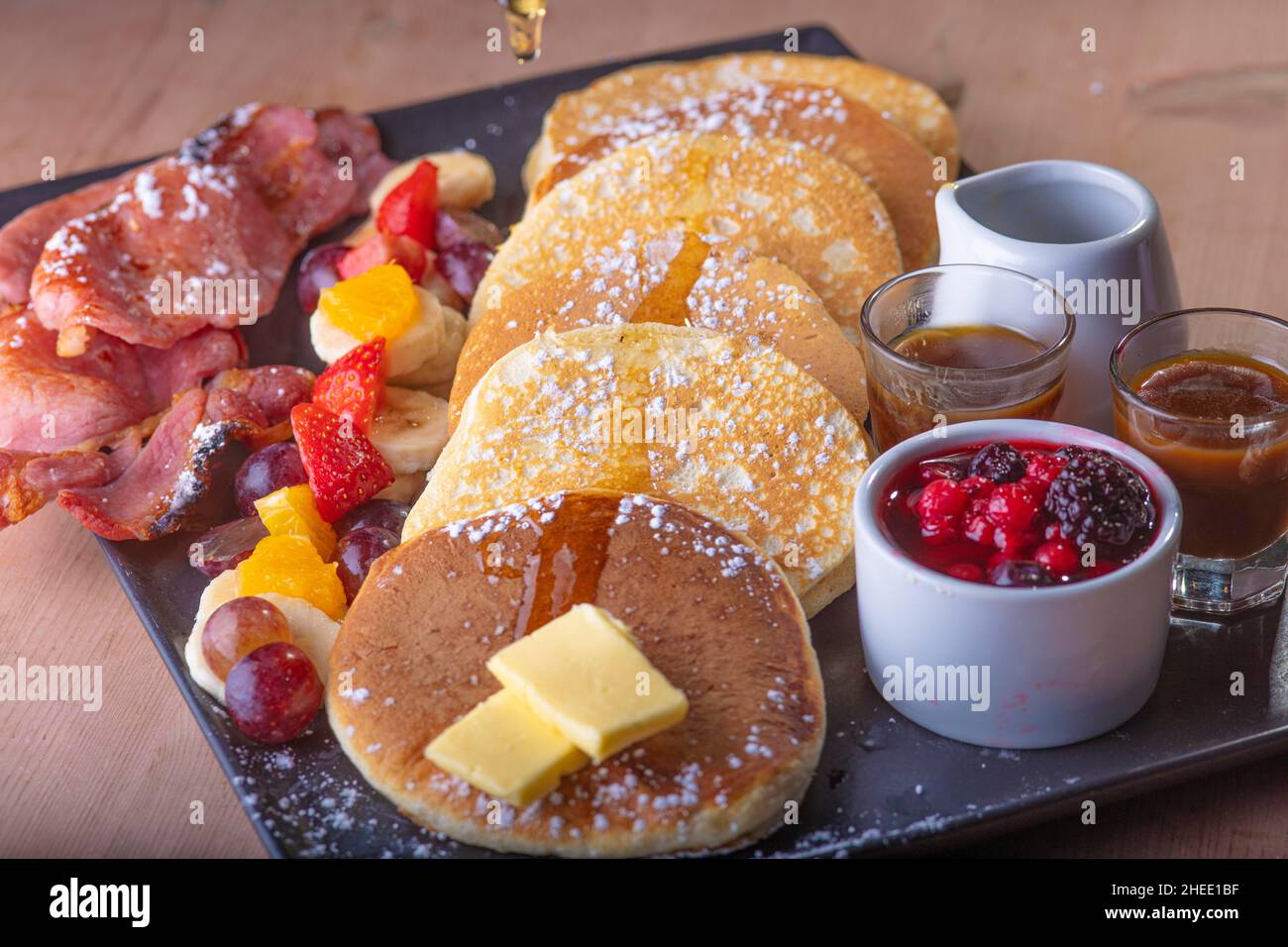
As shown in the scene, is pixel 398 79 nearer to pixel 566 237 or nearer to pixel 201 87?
pixel 201 87

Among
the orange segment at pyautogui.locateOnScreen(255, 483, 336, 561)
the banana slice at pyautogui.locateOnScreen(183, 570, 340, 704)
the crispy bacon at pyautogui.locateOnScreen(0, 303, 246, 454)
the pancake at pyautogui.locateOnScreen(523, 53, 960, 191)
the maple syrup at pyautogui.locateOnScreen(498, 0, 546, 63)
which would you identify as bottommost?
the banana slice at pyautogui.locateOnScreen(183, 570, 340, 704)

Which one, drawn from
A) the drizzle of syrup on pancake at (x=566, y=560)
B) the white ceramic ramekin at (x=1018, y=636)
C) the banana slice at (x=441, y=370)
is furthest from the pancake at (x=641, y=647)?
the banana slice at (x=441, y=370)

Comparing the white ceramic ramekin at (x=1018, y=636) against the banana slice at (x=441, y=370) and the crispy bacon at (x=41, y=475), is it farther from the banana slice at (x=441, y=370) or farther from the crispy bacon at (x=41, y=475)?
the crispy bacon at (x=41, y=475)

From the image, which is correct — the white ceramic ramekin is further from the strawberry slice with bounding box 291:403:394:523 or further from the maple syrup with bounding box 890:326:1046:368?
the strawberry slice with bounding box 291:403:394:523

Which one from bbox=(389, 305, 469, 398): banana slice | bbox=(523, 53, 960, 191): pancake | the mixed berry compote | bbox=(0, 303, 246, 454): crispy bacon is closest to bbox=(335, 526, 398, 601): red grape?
bbox=(389, 305, 469, 398): banana slice

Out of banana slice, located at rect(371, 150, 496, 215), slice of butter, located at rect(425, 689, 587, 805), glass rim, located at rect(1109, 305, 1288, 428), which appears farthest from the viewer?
banana slice, located at rect(371, 150, 496, 215)

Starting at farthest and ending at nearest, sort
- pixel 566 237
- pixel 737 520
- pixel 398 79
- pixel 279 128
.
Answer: pixel 398 79 < pixel 279 128 < pixel 566 237 < pixel 737 520
